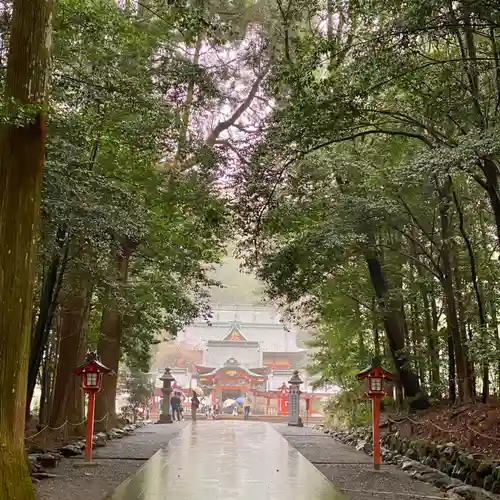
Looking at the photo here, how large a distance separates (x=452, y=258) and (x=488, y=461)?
5681mm

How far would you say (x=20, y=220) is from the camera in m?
5.25

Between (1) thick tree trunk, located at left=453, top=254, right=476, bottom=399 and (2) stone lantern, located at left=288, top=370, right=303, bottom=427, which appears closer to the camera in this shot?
(1) thick tree trunk, located at left=453, top=254, right=476, bottom=399

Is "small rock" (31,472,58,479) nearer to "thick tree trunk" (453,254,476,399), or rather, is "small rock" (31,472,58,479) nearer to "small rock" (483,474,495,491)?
"small rock" (483,474,495,491)

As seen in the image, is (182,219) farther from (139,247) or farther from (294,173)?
(294,173)

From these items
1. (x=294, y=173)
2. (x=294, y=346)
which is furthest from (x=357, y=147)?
(x=294, y=346)

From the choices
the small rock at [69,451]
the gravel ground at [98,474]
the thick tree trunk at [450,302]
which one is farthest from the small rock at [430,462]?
the small rock at [69,451]

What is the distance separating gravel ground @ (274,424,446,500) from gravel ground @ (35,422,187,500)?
3.08 meters

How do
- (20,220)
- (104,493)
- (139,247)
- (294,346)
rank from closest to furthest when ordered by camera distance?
1. (20,220)
2. (104,493)
3. (139,247)
4. (294,346)

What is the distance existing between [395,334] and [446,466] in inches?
178

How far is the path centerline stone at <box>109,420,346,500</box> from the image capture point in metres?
6.88

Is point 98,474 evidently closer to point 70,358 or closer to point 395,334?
point 70,358

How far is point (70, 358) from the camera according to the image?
12.7 meters

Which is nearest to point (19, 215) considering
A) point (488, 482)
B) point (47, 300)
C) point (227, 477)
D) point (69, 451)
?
point (47, 300)

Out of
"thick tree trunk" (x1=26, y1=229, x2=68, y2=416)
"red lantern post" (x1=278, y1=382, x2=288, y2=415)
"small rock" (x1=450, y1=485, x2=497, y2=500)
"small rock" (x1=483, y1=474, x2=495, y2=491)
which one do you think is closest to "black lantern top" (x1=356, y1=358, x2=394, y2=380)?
"small rock" (x1=450, y1=485, x2=497, y2=500)
